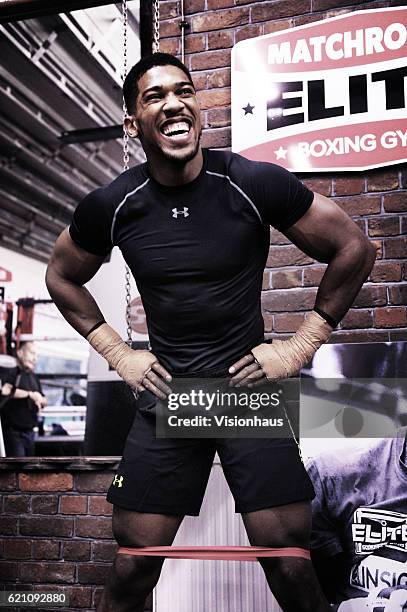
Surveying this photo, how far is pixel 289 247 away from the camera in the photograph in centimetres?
253

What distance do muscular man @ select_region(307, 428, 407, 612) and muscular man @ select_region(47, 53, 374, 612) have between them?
52cm

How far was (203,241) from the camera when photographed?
5.87 ft

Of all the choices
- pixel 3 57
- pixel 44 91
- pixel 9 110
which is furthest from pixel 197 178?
pixel 9 110

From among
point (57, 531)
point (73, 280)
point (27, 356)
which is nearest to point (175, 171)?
point (73, 280)

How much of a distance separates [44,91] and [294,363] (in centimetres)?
415

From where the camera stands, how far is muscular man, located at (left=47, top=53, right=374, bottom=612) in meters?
1.74

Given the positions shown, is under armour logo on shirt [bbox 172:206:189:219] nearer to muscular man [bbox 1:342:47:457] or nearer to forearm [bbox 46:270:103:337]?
forearm [bbox 46:270:103:337]

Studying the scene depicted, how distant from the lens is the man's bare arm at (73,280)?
1.97 metres

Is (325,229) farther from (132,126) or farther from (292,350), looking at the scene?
(132,126)

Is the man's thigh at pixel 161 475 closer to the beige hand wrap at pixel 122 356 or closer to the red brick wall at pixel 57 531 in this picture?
the beige hand wrap at pixel 122 356

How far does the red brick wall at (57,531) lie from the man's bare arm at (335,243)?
124 centimetres

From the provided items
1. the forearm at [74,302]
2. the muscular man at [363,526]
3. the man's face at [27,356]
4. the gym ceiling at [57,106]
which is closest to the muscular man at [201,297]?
the forearm at [74,302]

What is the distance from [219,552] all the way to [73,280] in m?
0.86

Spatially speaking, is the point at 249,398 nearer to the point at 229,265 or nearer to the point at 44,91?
the point at 229,265
